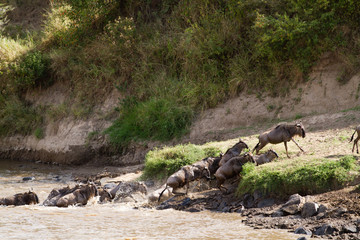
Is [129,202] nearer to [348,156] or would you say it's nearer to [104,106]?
[348,156]

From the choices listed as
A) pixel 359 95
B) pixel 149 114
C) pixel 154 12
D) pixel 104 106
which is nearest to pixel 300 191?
pixel 359 95

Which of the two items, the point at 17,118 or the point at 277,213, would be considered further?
the point at 17,118

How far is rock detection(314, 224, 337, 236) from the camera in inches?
254

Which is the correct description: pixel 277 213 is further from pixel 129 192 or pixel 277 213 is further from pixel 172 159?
pixel 172 159

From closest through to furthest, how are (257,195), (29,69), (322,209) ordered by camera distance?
(322,209), (257,195), (29,69)

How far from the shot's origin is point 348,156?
8.45 meters

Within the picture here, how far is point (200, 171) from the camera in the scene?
9.72 metres

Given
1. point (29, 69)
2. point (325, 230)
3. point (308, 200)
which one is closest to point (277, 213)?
point (308, 200)

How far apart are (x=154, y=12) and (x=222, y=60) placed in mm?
5191

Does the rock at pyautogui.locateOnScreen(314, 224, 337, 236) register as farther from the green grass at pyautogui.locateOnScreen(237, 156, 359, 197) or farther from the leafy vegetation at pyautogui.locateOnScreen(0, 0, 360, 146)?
the leafy vegetation at pyautogui.locateOnScreen(0, 0, 360, 146)

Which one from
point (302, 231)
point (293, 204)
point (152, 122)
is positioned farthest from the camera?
point (152, 122)

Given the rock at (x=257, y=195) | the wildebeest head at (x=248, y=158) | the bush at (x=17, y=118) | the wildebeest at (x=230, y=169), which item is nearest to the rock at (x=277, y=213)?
the rock at (x=257, y=195)

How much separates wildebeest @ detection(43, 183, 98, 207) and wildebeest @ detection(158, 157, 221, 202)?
161cm

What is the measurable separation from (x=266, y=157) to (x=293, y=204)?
94.7 inches
